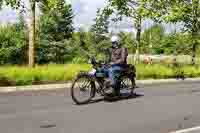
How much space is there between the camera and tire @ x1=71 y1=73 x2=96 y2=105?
13073 millimetres

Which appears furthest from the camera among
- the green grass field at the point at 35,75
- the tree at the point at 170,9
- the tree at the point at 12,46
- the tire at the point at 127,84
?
the tree at the point at 12,46

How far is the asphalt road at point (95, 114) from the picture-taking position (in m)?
9.81

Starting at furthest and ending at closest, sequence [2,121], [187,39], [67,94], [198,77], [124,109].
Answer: [187,39] < [198,77] < [67,94] < [124,109] < [2,121]

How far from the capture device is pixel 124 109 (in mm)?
12719

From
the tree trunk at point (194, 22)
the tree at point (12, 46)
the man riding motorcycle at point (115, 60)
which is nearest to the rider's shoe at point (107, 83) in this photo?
the man riding motorcycle at point (115, 60)

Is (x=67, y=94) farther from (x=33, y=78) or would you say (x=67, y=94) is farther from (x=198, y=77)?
(x=198, y=77)

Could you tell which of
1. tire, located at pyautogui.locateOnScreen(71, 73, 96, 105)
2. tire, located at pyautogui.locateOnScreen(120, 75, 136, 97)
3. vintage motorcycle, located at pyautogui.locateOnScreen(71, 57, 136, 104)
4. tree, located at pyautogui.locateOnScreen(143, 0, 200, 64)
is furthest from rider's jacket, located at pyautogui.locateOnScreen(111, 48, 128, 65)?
tree, located at pyautogui.locateOnScreen(143, 0, 200, 64)

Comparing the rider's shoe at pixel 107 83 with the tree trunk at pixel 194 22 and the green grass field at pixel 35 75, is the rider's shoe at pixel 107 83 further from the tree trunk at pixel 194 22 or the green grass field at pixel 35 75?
the tree trunk at pixel 194 22

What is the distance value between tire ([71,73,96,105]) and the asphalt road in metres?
0.22

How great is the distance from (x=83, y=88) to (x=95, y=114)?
5.55ft

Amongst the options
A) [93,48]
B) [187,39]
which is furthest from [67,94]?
[93,48]

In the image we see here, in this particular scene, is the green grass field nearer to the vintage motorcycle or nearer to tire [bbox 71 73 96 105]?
the vintage motorcycle

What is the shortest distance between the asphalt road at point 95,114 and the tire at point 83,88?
224 mm

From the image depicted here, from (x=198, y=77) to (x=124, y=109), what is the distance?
1583 centimetres
